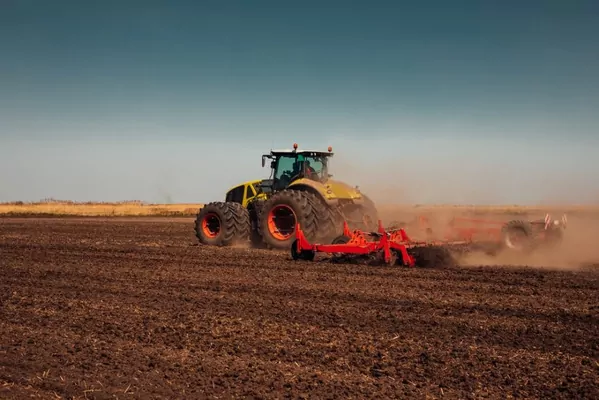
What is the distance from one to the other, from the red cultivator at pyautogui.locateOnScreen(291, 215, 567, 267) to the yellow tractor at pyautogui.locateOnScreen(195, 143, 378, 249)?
889 millimetres

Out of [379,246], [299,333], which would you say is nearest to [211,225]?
[379,246]

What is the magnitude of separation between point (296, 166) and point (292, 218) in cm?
160

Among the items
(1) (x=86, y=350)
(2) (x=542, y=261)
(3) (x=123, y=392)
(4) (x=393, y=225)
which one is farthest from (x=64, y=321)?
(2) (x=542, y=261)

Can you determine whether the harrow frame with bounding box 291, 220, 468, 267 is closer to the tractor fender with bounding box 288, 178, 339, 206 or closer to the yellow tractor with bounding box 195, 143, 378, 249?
the yellow tractor with bounding box 195, 143, 378, 249

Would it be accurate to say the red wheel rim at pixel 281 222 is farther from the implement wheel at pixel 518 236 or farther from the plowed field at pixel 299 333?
the implement wheel at pixel 518 236

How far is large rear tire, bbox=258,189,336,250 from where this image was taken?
41.0 feet

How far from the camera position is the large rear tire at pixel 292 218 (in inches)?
492

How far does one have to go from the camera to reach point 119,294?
325 inches

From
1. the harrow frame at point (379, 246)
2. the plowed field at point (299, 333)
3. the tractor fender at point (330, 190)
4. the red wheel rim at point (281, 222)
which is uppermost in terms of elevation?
the tractor fender at point (330, 190)

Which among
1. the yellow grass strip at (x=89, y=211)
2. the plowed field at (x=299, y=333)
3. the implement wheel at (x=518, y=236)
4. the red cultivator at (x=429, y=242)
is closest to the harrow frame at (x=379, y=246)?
the red cultivator at (x=429, y=242)

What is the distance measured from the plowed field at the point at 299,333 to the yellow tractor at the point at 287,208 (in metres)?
2.37

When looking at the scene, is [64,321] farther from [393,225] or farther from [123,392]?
[393,225]

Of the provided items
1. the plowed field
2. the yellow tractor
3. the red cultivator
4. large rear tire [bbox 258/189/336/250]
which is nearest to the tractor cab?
the yellow tractor

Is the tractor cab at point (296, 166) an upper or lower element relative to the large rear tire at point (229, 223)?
upper
